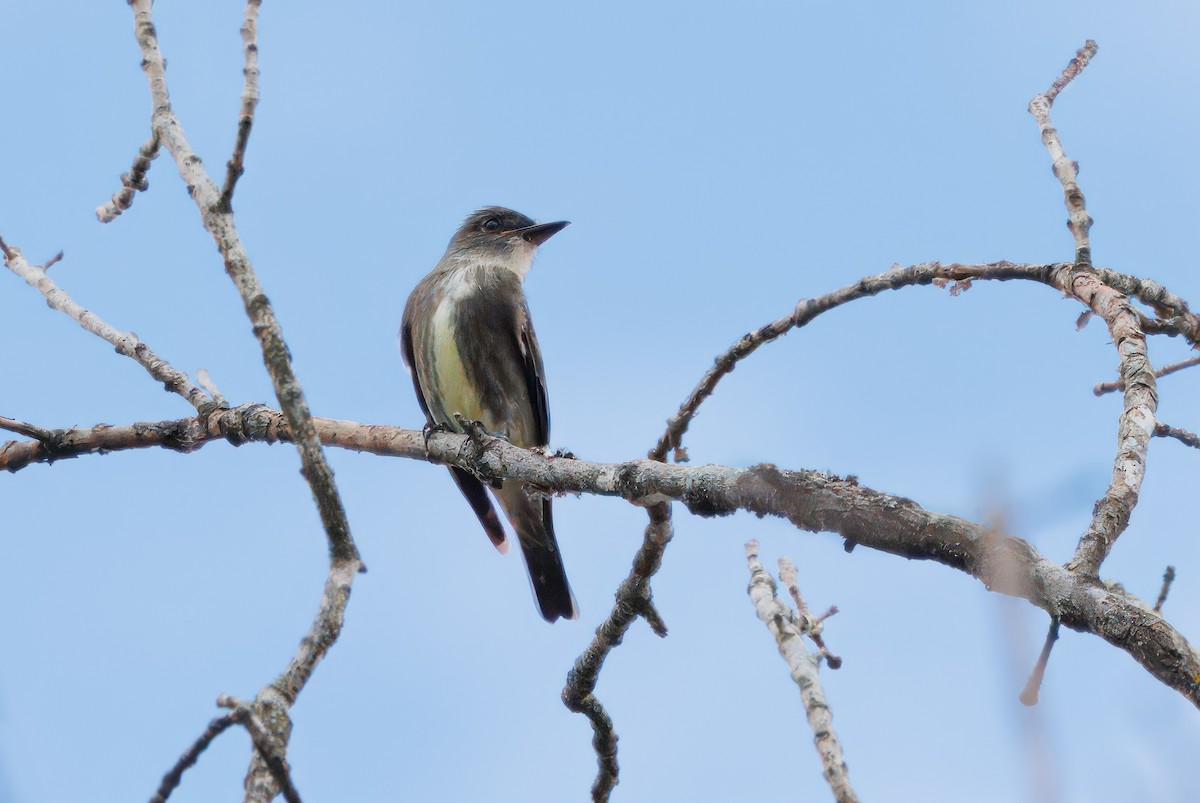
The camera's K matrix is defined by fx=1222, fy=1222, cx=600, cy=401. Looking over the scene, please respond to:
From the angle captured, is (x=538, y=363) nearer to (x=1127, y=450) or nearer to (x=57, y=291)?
(x=57, y=291)

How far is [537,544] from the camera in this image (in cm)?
781

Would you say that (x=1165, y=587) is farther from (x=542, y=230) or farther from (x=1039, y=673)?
(x=542, y=230)

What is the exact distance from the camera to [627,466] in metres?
3.79

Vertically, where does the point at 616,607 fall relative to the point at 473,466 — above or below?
below

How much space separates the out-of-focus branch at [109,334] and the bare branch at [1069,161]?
368 cm

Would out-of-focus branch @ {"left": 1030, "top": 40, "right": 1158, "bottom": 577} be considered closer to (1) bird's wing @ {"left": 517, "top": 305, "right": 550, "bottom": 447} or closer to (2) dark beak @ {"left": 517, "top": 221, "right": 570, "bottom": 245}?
(1) bird's wing @ {"left": 517, "top": 305, "right": 550, "bottom": 447}

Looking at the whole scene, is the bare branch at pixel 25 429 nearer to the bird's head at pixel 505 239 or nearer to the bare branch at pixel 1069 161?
the bird's head at pixel 505 239

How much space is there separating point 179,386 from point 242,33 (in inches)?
101

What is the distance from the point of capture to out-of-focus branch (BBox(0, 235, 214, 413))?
5.08m

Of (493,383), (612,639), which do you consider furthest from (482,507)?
(612,639)

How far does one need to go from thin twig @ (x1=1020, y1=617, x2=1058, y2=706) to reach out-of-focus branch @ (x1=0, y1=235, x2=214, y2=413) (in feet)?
13.4

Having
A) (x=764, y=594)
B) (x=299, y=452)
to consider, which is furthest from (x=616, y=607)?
(x=299, y=452)

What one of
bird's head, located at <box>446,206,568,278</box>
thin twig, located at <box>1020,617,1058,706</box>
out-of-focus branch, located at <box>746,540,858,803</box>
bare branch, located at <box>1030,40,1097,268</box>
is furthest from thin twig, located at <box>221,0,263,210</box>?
bird's head, located at <box>446,206,568,278</box>

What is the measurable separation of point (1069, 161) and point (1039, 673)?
8.94 feet
